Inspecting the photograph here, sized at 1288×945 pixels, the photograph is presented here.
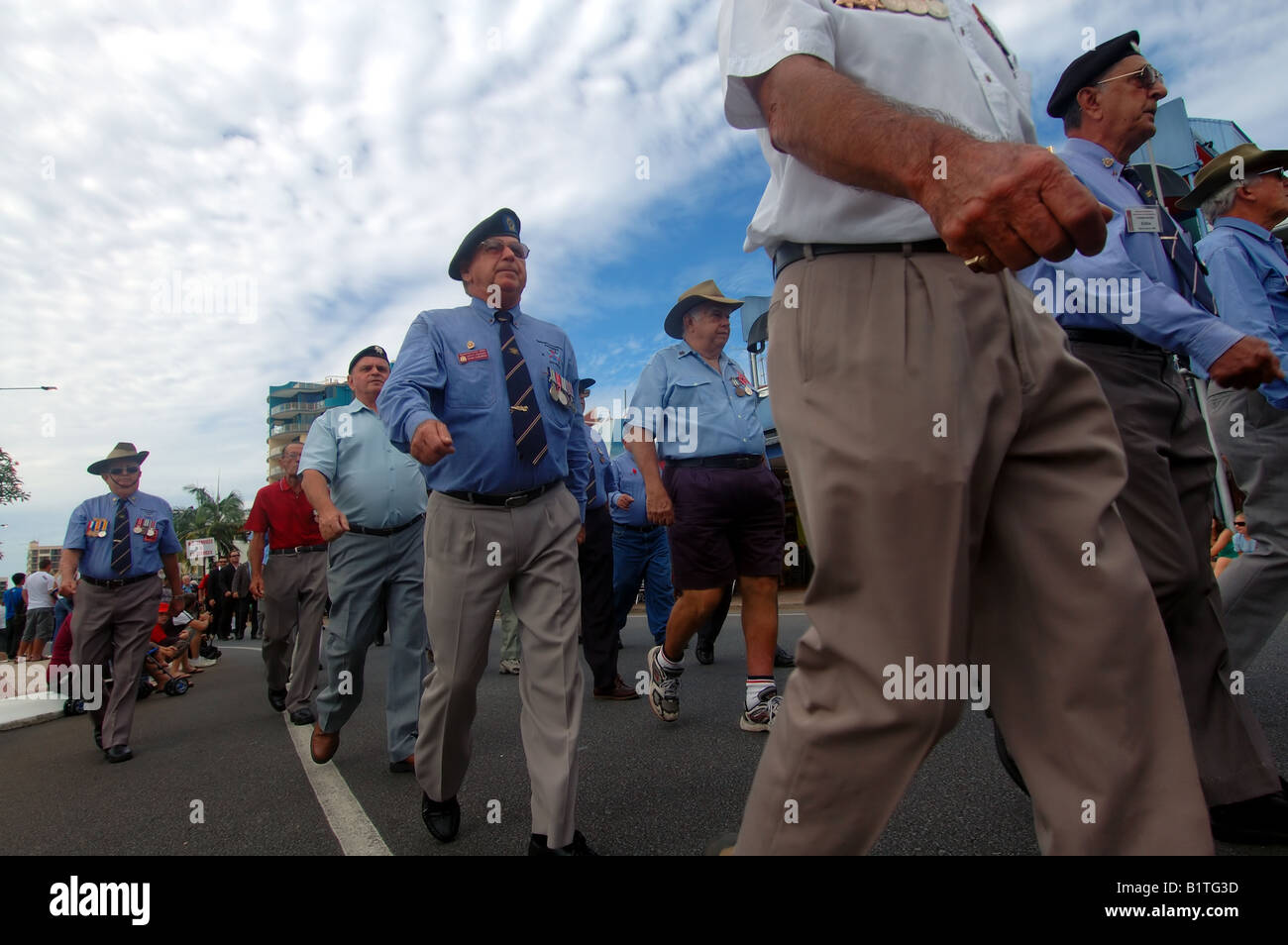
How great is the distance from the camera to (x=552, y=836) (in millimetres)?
2225

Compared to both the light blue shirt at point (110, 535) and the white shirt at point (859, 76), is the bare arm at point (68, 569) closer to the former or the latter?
the light blue shirt at point (110, 535)

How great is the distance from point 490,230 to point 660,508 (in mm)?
1685

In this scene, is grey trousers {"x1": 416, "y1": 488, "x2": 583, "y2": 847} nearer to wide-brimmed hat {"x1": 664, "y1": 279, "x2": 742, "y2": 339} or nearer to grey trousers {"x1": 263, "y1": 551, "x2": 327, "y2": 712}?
wide-brimmed hat {"x1": 664, "y1": 279, "x2": 742, "y2": 339}

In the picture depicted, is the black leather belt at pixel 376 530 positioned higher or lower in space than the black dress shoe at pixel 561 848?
higher

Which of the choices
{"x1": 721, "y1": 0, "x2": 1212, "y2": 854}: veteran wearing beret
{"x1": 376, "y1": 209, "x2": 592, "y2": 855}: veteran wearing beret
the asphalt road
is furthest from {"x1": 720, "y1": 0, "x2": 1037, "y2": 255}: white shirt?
the asphalt road

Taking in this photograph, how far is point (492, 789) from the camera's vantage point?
3156 millimetres

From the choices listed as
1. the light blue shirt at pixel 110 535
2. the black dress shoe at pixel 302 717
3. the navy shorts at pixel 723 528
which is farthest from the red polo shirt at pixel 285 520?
the navy shorts at pixel 723 528

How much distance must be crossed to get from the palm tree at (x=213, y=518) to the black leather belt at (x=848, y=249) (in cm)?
7780

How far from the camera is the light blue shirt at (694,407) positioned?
4164mm

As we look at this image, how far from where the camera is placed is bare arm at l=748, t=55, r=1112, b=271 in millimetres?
937

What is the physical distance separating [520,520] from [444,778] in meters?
0.92

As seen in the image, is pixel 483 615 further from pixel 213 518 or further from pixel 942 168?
pixel 213 518

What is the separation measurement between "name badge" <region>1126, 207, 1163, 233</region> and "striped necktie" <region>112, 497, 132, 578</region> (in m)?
6.32
